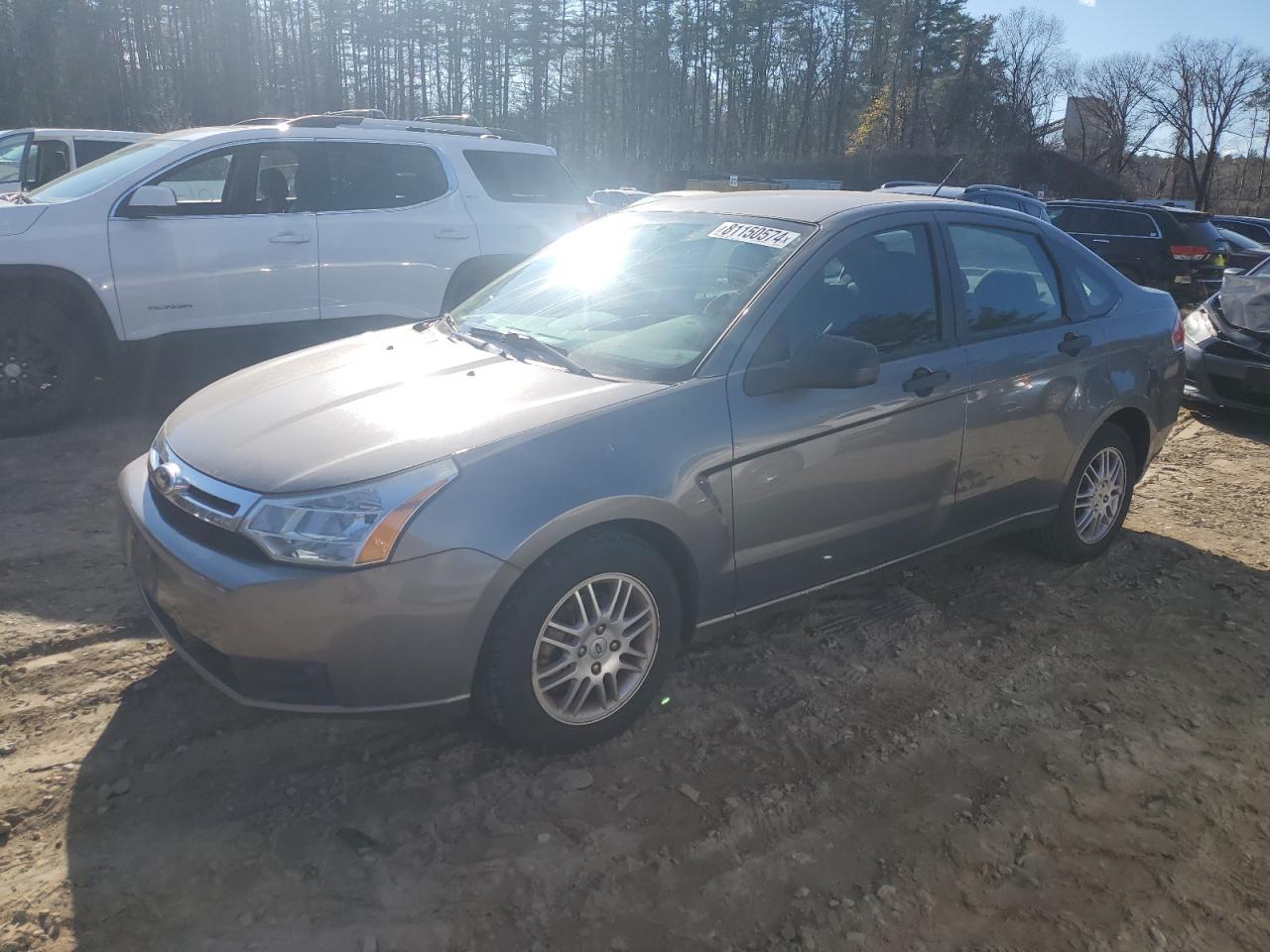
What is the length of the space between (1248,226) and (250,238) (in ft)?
72.7

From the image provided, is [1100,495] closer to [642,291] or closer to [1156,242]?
[642,291]

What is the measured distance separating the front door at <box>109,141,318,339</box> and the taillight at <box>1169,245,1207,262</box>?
1460 centimetres

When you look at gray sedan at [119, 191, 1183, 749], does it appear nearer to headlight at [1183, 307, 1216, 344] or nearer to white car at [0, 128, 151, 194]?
headlight at [1183, 307, 1216, 344]

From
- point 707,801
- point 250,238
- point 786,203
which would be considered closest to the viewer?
point 707,801

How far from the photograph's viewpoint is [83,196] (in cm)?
620

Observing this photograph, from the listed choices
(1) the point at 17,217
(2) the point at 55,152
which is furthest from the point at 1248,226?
(1) the point at 17,217

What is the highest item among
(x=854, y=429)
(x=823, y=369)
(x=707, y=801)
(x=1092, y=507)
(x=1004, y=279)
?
(x=1004, y=279)

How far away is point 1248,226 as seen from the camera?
21672 mm

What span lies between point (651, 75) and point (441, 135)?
57.2 m

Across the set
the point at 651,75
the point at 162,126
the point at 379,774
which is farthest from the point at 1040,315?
the point at 651,75

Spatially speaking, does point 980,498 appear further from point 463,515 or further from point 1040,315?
point 463,515

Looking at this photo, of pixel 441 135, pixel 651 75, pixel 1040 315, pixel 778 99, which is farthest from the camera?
pixel 778 99

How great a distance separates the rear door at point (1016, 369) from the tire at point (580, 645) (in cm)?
162

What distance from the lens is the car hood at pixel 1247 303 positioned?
320 inches
